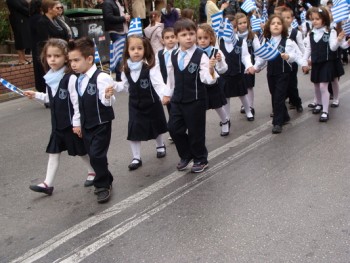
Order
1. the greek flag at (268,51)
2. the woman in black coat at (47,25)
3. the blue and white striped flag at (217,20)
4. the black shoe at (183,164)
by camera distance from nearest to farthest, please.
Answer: the black shoe at (183,164), the blue and white striped flag at (217,20), the greek flag at (268,51), the woman in black coat at (47,25)

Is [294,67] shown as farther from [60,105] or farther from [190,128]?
[60,105]

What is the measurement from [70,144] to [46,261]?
4.50 ft

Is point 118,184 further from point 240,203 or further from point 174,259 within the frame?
point 174,259

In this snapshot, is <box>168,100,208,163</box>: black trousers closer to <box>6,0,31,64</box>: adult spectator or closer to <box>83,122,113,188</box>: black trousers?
<box>83,122,113,188</box>: black trousers

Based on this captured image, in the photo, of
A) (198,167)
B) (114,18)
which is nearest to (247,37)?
(198,167)

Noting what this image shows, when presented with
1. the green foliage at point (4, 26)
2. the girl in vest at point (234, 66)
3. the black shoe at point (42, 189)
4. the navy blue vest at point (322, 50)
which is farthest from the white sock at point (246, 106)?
the green foliage at point (4, 26)

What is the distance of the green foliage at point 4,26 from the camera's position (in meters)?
12.5

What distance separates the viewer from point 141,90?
5.08 metres

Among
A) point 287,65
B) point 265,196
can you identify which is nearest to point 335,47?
point 287,65

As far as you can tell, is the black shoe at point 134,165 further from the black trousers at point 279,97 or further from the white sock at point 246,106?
the white sock at point 246,106

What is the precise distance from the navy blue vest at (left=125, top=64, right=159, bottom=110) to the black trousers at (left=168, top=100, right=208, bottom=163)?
0.31 meters

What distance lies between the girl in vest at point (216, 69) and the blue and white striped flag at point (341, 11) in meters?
1.63

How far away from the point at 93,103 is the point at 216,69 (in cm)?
164

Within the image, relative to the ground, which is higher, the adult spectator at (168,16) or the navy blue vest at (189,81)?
the adult spectator at (168,16)
